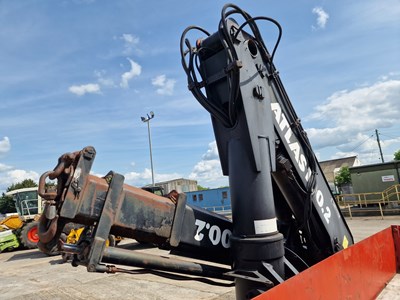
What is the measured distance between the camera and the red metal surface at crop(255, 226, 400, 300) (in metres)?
2.08

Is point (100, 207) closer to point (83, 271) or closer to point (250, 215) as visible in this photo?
point (250, 215)

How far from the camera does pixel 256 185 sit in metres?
2.32

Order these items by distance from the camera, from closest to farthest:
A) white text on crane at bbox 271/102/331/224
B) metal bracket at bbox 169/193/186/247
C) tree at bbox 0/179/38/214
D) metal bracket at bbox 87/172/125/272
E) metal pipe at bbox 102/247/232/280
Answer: metal bracket at bbox 87/172/125/272 < metal pipe at bbox 102/247/232/280 < metal bracket at bbox 169/193/186/247 < white text on crane at bbox 271/102/331/224 < tree at bbox 0/179/38/214

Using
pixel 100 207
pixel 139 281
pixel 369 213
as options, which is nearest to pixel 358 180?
pixel 369 213

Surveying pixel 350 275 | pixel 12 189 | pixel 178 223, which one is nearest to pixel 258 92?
pixel 178 223

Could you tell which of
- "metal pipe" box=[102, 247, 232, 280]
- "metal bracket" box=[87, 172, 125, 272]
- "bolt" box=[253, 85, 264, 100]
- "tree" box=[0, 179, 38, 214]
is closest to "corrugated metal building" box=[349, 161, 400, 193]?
"bolt" box=[253, 85, 264, 100]

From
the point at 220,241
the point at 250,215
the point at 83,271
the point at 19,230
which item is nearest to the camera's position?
the point at 250,215

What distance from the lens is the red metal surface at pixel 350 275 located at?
2078 millimetres

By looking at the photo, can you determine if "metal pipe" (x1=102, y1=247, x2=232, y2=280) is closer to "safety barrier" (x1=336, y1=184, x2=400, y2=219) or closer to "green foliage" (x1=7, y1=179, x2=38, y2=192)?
"safety barrier" (x1=336, y1=184, x2=400, y2=219)

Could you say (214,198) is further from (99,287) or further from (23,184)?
(23,184)

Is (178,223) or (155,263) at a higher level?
(178,223)

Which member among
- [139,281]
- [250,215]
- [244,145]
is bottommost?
[139,281]

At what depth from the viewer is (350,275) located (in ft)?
9.37

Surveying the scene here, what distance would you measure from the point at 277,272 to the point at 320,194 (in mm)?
993
